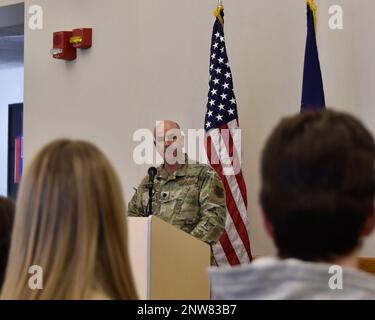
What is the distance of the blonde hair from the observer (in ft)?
4.94

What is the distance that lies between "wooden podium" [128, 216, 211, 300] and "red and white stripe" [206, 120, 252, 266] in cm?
118

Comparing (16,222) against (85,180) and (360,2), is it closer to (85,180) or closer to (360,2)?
(85,180)

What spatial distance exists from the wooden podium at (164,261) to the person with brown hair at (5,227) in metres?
1.86

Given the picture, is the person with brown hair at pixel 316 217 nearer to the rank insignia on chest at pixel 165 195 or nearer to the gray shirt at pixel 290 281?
the gray shirt at pixel 290 281

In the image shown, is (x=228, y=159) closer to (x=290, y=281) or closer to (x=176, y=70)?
(x=176, y=70)

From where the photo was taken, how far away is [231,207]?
5.36 metres

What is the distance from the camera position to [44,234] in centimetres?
153

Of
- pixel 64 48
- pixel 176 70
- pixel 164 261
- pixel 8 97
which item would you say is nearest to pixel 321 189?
pixel 164 261

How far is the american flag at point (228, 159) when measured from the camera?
5.33 m

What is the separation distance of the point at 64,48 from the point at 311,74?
2.47m

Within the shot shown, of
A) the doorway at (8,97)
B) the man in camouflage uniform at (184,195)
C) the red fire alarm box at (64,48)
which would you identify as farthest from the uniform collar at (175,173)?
the doorway at (8,97)

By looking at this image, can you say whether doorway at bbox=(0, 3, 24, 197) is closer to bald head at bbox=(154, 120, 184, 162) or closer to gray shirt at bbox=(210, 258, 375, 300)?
bald head at bbox=(154, 120, 184, 162)

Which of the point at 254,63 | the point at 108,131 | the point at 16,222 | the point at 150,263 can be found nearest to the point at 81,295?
the point at 16,222

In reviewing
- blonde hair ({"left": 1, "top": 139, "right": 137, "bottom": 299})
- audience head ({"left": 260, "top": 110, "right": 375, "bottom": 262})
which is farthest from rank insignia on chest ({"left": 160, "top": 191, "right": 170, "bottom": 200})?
audience head ({"left": 260, "top": 110, "right": 375, "bottom": 262})
